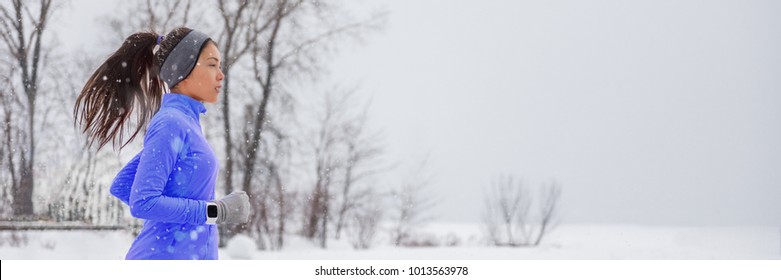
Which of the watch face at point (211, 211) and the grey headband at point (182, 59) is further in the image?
the grey headband at point (182, 59)

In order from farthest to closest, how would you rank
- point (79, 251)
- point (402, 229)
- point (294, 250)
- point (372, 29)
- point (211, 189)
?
1. point (372, 29)
2. point (402, 229)
3. point (294, 250)
4. point (79, 251)
5. point (211, 189)

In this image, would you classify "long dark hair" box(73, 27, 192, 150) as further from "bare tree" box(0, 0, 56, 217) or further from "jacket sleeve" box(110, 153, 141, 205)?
"bare tree" box(0, 0, 56, 217)

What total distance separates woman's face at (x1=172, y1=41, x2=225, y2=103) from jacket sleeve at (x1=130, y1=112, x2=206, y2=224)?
0.21m

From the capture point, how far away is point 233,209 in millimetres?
1889

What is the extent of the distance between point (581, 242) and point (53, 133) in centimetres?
711

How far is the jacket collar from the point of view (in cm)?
196

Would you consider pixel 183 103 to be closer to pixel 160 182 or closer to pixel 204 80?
pixel 204 80

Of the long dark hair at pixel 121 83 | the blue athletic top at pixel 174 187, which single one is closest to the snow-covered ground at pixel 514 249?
the long dark hair at pixel 121 83

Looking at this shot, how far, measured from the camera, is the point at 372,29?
10.4 metres

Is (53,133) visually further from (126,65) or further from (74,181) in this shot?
(126,65)

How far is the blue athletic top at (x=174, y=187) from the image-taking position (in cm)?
176

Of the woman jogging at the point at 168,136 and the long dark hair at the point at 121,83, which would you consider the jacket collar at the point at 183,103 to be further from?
the long dark hair at the point at 121,83

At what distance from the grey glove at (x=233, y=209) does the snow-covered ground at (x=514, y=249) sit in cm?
580
